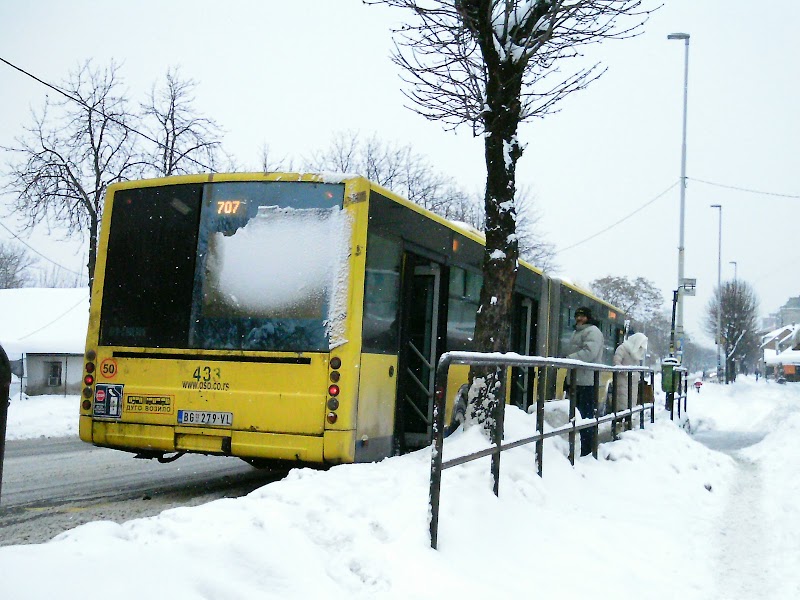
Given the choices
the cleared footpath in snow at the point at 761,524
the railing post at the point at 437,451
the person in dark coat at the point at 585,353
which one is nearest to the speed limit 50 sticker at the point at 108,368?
the railing post at the point at 437,451

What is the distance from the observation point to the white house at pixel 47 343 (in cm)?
2928

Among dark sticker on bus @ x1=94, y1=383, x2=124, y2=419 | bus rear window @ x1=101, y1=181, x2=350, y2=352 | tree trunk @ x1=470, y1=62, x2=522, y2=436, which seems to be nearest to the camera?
bus rear window @ x1=101, y1=181, x2=350, y2=352

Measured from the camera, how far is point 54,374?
29844 millimetres

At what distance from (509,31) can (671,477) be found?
518cm

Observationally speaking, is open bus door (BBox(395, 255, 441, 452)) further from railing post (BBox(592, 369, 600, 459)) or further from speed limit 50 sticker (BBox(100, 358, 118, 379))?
speed limit 50 sticker (BBox(100, 358, 118, 379))

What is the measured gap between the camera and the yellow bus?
6.86m

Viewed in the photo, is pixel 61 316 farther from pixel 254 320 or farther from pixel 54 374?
pixel 254 320

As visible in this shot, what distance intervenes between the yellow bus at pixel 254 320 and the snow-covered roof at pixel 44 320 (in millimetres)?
21549

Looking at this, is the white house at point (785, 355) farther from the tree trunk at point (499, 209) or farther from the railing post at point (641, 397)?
the tree trunk at point (499, 209)

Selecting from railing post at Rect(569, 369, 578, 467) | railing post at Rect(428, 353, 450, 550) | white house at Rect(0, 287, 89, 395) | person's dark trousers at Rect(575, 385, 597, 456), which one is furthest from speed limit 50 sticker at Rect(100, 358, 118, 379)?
white house at Rect(0, 287, 89, 395)

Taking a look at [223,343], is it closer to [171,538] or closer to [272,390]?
[272,390]

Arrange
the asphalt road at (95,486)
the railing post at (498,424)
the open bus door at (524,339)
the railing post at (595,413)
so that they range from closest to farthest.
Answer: the railing post at (498,424), the asphalt road at (95,486), the railing post at (595,413), the open bus door at (524,339)

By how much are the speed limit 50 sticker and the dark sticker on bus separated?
0.28 feet

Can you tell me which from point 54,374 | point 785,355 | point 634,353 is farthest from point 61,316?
point 785,355
